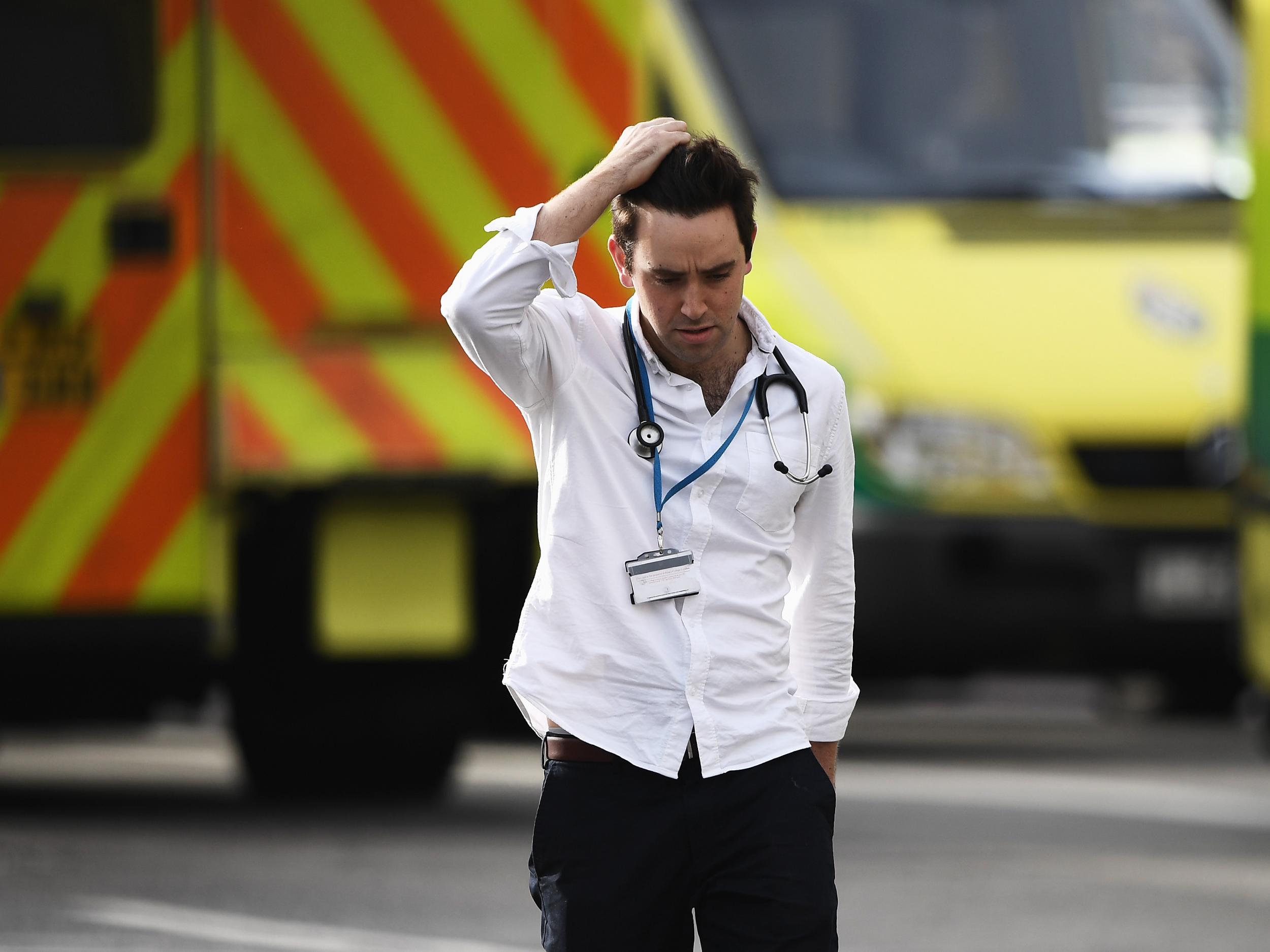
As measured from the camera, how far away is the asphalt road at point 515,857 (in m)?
6.16

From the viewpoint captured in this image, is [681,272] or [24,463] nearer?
[681,272]

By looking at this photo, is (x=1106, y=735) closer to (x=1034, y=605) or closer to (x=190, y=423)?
(x=1034, y=605)

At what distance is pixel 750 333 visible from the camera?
11.5ft

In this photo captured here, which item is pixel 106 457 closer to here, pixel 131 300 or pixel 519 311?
pixel 131 300

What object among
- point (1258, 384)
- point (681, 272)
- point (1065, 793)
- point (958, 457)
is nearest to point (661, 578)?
point (681, 272)

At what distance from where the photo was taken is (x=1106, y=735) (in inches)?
446

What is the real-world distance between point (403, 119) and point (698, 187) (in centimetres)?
429

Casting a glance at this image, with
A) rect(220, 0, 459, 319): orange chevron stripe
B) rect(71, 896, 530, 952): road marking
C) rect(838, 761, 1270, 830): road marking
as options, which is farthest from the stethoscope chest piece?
rect(838, 761, 1270, 830): road marking

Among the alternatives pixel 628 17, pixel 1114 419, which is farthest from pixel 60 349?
pixel 1114 419

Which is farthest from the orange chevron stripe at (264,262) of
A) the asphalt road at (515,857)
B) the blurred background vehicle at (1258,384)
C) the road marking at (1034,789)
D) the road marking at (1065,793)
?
the blurred background vehicle at (1258,384)

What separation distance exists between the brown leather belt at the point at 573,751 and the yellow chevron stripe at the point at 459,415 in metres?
4.10

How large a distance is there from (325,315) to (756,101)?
184 cm

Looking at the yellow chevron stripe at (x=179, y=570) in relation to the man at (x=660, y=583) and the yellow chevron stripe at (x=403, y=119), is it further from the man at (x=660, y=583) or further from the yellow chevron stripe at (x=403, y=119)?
the man at (x=660, y=583)

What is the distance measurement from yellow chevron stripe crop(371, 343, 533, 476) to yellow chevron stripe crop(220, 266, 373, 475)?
17 centimetres
